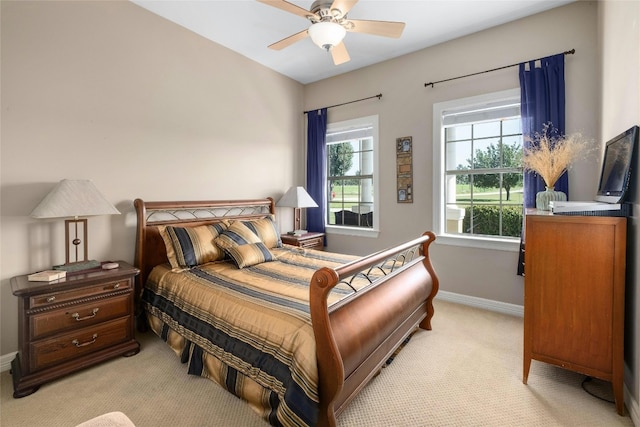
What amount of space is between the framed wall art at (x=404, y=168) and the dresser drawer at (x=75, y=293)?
3191 mm

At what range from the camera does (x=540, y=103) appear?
3.00 metres

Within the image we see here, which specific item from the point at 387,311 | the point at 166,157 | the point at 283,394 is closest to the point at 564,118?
the point at 387,311

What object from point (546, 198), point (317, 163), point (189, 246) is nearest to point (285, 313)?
point (189, 246)

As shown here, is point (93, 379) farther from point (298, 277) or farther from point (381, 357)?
point (381, 357)

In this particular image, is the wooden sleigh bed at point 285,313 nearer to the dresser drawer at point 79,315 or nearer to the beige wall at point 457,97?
the dresser drawer at point 79,315

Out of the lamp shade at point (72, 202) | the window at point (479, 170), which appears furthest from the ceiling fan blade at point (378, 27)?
the lamp shade at point (72, 202)

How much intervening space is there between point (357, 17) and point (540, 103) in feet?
6.69

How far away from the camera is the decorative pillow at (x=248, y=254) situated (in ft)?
9.39

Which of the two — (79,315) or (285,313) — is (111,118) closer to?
(79,315)

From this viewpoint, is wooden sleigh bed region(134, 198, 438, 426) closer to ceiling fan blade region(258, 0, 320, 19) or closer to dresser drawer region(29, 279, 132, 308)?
dresser drawer region(29, 279, 132, 308)

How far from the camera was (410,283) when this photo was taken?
2.50m

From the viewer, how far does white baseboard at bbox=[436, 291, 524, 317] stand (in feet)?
10.8

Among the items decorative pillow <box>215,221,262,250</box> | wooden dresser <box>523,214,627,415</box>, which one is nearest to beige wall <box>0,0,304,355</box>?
decorative pillow <box>215,221,262,250</box>

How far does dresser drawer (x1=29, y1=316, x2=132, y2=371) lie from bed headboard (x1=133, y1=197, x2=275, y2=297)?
495 millimetres
